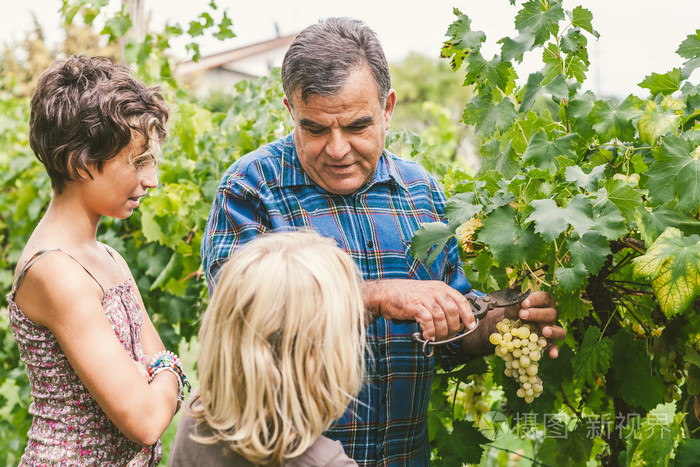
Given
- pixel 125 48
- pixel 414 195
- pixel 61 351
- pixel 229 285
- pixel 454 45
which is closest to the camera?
pixel 229 285

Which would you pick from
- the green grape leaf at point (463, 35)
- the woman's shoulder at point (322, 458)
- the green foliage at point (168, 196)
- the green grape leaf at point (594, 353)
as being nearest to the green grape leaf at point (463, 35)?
the green grape leaf at point (463, 35)

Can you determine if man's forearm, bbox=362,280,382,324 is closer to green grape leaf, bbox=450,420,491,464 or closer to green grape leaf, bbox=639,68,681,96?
green grape leaf, bbox=450,420,491,464

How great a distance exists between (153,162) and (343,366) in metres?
0.97

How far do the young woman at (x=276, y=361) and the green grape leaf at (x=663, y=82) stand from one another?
1.15 meters

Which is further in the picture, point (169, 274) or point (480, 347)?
point (169, 274)

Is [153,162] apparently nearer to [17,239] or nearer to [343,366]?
[343,366]

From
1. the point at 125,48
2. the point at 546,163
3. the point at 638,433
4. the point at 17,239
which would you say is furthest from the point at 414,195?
the point at 17,239

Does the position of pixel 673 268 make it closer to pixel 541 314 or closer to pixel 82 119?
pixel 541 314

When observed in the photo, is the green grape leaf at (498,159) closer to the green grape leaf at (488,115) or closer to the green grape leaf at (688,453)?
the green grape leaf at (488,115)

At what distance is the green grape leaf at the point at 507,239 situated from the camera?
1.75 metres

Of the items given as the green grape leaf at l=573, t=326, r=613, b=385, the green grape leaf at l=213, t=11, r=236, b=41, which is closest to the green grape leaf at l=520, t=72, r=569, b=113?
the green grape leaf at l=573, t=326, r=613, b=385

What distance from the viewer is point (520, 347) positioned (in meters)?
1.88

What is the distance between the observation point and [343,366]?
59.5 inches

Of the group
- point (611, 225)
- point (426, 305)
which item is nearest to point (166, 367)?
point (426, 305)
